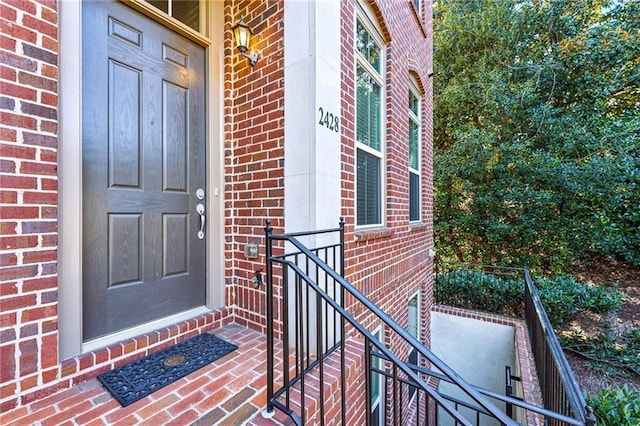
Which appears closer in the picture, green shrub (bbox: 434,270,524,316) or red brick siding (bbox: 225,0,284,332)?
red brick siding (bbox: 225,0,284,332)

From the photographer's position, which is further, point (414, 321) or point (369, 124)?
point (414, 321)

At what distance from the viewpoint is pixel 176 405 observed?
55.6 inches

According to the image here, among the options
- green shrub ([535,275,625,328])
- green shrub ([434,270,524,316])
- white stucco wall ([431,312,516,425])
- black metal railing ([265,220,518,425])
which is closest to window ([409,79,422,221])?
green shrub ([434,270,524,316])

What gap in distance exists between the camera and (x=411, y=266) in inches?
161

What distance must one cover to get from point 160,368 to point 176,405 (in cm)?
38

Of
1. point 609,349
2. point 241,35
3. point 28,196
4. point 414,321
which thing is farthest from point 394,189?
point 609,349

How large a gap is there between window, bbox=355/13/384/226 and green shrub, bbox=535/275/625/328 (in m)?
4.31

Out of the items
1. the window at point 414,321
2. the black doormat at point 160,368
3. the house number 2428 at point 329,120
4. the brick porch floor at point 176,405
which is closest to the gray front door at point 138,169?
the black doormat at point 160,368

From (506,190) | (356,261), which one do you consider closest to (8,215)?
(356,261)

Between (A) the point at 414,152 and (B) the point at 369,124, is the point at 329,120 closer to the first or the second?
(B) the point at 369,124

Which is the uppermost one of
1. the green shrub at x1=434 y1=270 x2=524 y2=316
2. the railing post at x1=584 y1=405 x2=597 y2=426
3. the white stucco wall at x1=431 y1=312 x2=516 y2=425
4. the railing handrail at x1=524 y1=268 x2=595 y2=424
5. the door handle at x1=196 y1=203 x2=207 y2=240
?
the door handle at x1=196 y1=203 x2=207 y2=240

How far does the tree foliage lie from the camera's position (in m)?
5.91

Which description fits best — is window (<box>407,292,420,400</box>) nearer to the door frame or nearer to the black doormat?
the black doormat

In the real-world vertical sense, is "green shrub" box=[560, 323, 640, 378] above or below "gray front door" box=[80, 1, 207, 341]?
below
